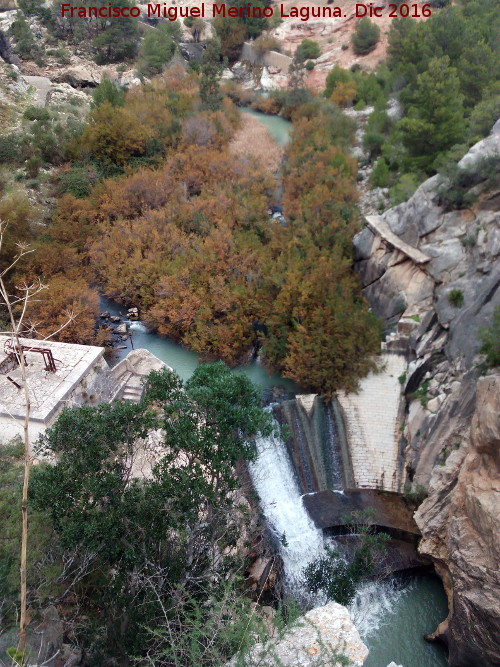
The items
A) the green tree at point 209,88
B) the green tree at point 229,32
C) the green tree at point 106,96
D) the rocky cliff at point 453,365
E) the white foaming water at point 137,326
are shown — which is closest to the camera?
the rocky cliff at point 453,365

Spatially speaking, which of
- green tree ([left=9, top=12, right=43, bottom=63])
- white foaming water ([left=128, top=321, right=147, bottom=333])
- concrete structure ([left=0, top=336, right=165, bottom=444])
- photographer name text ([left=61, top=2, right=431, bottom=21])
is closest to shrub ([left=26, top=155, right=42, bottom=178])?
white foaming water ([left=128, top=321, right=147, bottom=333])

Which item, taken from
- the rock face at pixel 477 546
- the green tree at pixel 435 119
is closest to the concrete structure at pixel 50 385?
the rock face at pixel 477 546

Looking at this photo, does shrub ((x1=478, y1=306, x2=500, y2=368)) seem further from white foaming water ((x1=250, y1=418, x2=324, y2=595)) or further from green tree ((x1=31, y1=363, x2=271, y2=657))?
green tree ((x1=31, y1=363, x2=271, y2=657))

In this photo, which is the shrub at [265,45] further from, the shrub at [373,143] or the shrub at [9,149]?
the shrub at [9,149]

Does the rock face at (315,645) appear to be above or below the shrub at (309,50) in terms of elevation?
below

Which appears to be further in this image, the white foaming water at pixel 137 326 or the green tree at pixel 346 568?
the white foaming water at pixel 137 326

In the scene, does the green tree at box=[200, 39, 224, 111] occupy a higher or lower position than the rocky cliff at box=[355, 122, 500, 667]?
higher

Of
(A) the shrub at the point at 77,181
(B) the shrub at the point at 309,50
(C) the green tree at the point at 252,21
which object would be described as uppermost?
(C) the green tree at the point at 252,21
